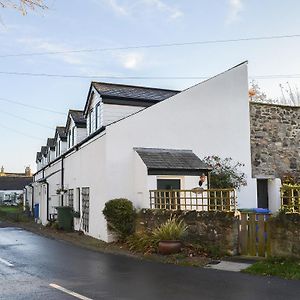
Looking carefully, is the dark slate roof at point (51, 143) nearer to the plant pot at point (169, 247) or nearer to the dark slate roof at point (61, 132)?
the dark slate roof at point (61, 132)

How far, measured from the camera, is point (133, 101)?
831 inches

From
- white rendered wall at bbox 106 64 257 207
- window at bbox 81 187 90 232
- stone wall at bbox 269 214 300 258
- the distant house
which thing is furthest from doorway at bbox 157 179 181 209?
the distant house

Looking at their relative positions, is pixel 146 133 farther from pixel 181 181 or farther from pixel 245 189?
pixel 245 189

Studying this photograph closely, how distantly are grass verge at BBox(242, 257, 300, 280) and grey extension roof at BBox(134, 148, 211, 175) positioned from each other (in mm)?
6968

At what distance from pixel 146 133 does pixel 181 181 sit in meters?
2.66

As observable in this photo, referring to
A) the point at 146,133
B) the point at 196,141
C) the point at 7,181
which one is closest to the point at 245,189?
the point at 196,141

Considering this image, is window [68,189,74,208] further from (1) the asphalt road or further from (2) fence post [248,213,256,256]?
(2) fence post [248,213,256,256]

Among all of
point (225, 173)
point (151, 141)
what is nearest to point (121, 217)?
point (151, 141)

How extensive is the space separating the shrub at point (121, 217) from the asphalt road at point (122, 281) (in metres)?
3.40

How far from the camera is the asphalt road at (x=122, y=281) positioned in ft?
26.2

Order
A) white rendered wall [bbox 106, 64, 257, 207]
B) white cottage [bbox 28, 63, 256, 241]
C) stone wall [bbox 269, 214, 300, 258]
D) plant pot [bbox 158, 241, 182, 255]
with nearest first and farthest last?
stone wall [bbox 269, 214, 300, 258], plant pot [bbox 158, 241, 182, 255], white cottage [bbox 28, 63, 256, 241], white rendered wall [bbox 106, 64, 257, 207]

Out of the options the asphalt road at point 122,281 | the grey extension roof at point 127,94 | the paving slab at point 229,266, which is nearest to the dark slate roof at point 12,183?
the grey extension roof at point 127,94

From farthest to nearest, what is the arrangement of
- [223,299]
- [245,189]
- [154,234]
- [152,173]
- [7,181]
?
[7,181], [245,189], [152,173], [154,234], [223,299]

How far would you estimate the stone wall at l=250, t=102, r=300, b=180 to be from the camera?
896 inches
